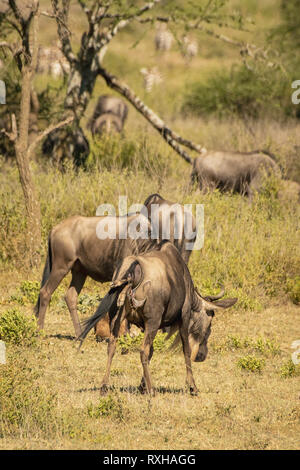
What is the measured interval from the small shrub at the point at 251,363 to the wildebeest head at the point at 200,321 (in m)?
0.70

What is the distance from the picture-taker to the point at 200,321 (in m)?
7.27

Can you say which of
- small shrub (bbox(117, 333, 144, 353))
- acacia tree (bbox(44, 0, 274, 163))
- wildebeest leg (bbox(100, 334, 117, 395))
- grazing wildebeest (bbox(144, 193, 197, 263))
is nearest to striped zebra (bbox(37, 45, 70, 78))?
acacia tree (bbox(44, 0, 274, 163))

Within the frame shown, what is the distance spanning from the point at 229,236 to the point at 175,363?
4.31 m

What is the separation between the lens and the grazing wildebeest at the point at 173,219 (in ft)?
32.1

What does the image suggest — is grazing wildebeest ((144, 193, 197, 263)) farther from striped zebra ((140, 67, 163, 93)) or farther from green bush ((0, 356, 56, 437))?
striped zebra ((140, 67, 163, 93))

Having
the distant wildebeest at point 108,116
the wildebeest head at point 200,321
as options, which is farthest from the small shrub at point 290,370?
the distant wildebeest at point 108,116

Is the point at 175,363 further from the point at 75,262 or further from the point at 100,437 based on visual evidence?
the point at 100,437

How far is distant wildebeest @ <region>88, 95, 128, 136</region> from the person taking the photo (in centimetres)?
1985

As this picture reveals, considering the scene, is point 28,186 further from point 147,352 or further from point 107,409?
point 107,409

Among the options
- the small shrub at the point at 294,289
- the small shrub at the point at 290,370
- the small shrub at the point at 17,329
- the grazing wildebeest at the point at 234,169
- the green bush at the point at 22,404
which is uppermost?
the grazing wildebeest at the point at 234,169

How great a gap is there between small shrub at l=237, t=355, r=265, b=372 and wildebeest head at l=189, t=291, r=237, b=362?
2.31 ft

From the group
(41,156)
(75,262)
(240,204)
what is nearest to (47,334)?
(75,262)

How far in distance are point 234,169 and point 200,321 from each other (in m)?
8.27

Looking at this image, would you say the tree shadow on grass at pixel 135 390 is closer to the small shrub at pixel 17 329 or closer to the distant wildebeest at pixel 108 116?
the small shrub at pixel 17 329
